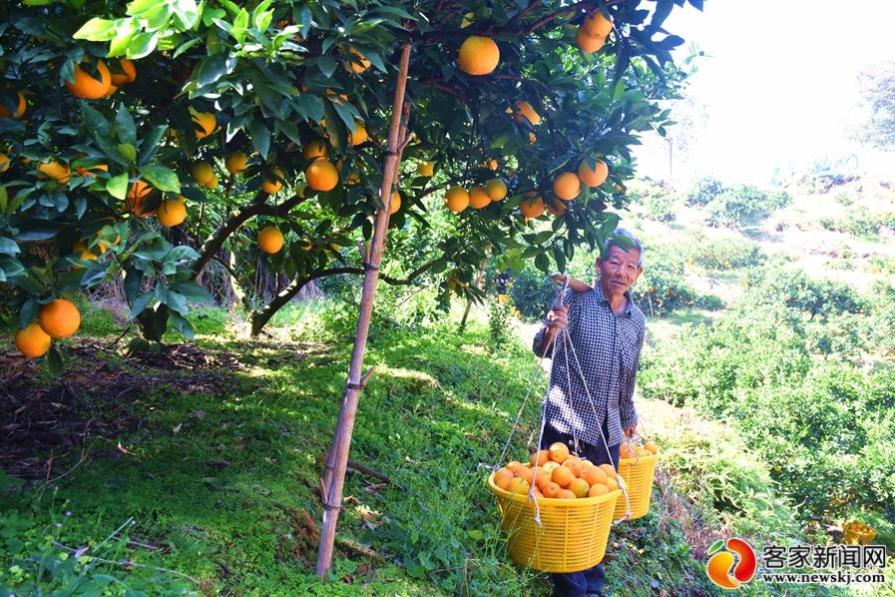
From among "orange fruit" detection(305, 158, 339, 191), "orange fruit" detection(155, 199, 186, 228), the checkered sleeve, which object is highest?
"orange fruit" detection(305, 158, 339, 191)

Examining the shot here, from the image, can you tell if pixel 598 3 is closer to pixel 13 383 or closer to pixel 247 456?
pixel 247 456

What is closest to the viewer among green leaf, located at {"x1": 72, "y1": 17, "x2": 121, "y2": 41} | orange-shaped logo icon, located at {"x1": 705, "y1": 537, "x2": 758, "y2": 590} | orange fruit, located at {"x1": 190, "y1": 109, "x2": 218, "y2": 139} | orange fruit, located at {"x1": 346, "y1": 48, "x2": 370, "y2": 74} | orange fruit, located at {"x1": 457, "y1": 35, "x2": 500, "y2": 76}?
green leaf, located at {"x1": 72, "y1": 17, "x2": 121, "y2": 41}

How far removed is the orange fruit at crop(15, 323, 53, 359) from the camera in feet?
4.76

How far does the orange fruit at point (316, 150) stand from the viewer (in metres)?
2.00

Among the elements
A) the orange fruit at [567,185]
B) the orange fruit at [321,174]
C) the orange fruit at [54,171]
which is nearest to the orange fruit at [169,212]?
the orange fruit at [54,171]

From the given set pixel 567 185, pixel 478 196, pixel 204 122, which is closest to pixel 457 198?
pixel 478 196

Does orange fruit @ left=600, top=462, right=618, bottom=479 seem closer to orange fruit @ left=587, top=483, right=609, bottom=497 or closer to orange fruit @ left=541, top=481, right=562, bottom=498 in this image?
orange fruit @ left=587, top=483, right=609, bottom=497

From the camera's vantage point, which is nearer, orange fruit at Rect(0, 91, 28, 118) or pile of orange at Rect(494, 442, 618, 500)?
orange fruit at Rect(0, 91, 28, 118)

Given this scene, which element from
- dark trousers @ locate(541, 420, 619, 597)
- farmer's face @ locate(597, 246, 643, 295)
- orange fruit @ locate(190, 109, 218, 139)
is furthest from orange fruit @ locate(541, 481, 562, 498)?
orange fruit @ locate(190, 109, 218, 139)

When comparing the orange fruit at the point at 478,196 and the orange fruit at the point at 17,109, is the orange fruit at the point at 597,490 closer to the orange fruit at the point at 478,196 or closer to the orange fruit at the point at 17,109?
the orange fruit at the point at 478,196

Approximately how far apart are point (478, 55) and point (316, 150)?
502 mm

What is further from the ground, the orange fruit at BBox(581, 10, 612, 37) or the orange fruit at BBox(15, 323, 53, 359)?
the orange fruit at BBox(581, 10, 612, 37)

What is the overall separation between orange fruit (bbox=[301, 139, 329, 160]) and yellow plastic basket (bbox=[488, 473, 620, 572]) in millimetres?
1249

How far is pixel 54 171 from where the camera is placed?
4.63 ft
